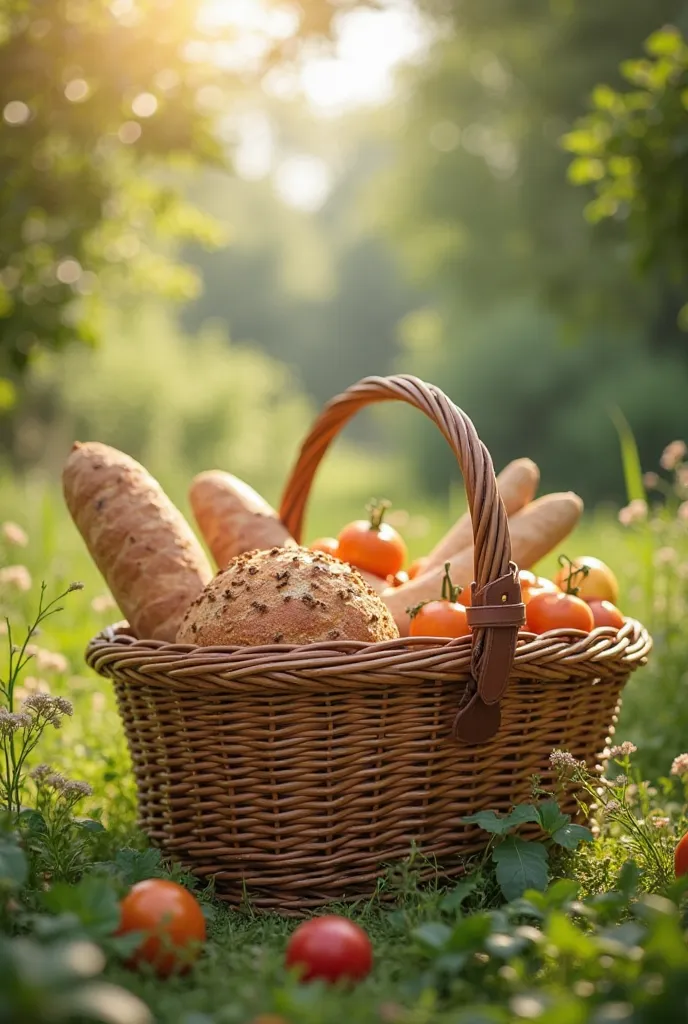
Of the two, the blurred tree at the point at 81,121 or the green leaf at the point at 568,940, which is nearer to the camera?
the green leaf at the point at 568,940

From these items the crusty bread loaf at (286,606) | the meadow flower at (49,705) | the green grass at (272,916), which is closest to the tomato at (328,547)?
the crusty bread loaf at (286,606)

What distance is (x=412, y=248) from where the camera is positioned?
18078mm

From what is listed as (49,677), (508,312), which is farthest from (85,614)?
(508,312)

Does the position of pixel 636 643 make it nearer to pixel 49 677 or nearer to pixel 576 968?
pixel 576 968

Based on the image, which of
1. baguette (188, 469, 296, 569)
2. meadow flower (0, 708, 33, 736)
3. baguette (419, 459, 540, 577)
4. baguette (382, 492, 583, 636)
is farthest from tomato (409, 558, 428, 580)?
meadow flower (0, 708, 33, 736)

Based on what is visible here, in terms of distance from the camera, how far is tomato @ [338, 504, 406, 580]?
2756mm

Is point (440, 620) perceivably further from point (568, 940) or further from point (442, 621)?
point (568, 940)

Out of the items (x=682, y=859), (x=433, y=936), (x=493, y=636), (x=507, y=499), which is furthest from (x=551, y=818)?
(x=507, y=499)

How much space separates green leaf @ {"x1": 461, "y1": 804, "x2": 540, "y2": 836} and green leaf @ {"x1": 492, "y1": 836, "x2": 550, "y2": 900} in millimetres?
40

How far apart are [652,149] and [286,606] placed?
288cm

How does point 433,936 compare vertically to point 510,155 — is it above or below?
below

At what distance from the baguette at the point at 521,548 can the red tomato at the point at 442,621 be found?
32 cm

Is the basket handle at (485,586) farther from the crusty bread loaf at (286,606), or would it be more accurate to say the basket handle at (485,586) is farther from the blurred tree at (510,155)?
the blurred tree at (510,155)

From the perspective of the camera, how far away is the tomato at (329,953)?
1619 millimetres
